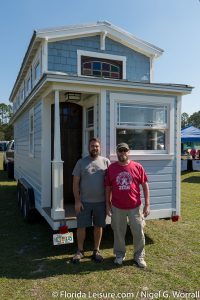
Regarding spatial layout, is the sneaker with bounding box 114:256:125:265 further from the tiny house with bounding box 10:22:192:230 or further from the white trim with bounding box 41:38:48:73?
the white trim with bounding box 41:38:48:73

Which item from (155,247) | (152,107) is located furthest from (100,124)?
(155,247)

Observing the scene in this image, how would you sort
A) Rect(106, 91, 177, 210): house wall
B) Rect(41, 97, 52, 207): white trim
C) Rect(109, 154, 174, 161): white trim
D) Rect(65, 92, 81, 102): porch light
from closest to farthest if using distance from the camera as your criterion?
Rect(109, 154, 174, 161): white trim, Rect(106, 91, 177, 210): house wall, Rect(41, 97, 52, 207): white trim, Rect(65, 92, 81, 102): porch light

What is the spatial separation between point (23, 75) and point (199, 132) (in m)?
12.4

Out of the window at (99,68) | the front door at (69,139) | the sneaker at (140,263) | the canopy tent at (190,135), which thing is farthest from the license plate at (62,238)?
the canopy tent at (190,135)

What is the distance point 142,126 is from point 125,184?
6.01ft

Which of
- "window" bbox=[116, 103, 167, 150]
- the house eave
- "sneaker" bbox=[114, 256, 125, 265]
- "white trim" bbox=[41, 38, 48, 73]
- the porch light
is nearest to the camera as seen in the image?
"sneaker" bbox=[114, 256, 125, 265]

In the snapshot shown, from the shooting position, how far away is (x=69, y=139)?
7.29 metres

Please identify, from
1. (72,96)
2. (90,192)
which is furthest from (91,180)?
(72,96)

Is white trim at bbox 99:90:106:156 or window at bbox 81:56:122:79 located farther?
window at bbox 81:56:122:79

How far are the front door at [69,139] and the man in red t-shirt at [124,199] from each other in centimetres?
249

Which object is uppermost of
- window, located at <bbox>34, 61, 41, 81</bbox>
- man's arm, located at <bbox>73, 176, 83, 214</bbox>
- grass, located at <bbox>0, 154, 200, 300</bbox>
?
window, located at <bbox>34, 61, 41, 81</bbox>

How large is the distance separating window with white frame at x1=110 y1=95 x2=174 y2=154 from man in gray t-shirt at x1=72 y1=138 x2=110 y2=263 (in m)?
0.97

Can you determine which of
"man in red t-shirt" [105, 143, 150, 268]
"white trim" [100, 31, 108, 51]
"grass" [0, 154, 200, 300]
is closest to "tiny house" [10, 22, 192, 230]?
"grass" [0, 154, 200, 300]

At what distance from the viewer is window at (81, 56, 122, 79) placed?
9586mm
